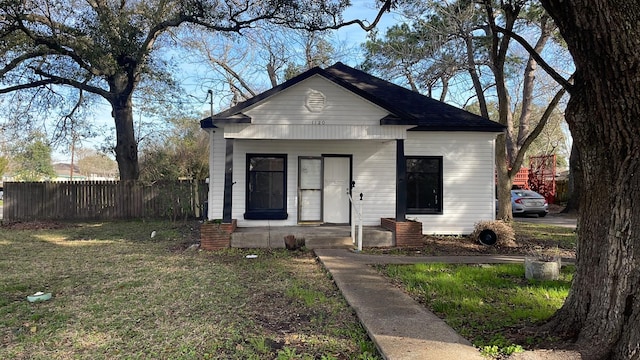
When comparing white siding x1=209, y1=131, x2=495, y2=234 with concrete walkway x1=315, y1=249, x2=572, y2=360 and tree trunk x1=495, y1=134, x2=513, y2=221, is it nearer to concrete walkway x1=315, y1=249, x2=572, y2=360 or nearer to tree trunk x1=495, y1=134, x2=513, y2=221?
tree trunk x1=495, y1=134, x2=513, y2=221

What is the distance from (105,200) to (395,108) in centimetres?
1176

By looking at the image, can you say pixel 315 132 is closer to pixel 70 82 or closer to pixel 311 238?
pixel 311 238

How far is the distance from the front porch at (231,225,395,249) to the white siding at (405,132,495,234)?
2.49 metres

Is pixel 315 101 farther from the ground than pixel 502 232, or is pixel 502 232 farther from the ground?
pixel 315 101

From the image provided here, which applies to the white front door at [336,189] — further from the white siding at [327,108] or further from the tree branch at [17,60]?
the tree branch at [17,60]

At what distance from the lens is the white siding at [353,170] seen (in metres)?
10.8

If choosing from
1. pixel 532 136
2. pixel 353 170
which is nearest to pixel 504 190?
pixel 532 136

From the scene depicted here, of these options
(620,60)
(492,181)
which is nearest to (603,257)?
(620,60)

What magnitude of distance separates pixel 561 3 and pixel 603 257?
2159mm

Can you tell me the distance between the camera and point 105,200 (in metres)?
15.2

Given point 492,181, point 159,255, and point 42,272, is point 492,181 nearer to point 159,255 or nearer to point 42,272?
point 159,255

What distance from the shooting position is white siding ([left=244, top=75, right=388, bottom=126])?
373 inches

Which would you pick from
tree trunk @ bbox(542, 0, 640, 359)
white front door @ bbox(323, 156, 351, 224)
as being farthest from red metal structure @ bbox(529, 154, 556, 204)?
tree trunk @ bbox(542, 0, 640, 359)

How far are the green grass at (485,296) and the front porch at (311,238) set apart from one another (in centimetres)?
231
